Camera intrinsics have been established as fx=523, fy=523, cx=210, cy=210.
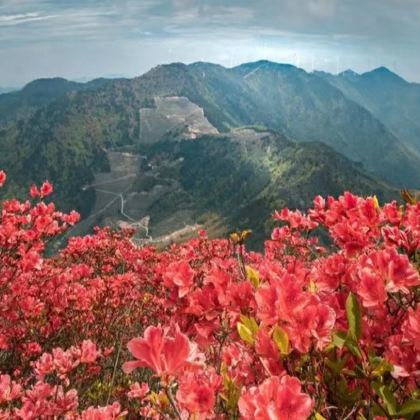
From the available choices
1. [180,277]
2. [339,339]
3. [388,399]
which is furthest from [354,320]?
[180,277]

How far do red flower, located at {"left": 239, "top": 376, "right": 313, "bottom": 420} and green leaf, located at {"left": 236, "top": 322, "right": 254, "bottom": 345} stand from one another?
614mm

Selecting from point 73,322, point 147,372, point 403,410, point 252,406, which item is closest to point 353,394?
point 403,410

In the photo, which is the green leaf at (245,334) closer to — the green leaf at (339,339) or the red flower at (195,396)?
the red flower at (195,396)

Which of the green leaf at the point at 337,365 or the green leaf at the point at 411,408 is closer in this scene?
the green leaf at the point at 411,408

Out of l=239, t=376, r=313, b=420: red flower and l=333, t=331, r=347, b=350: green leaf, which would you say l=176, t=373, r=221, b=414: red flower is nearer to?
l=239, t=376, r=313, b=420: red flower

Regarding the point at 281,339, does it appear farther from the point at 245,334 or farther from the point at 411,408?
the point at 411,408

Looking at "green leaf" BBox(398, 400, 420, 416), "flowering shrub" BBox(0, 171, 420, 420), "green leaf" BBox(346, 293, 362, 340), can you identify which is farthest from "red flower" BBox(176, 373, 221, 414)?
"green leaf" BBox(398, 400, 420, 416)

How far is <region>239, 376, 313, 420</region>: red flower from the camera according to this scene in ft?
6.87

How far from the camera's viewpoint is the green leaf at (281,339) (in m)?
2.54

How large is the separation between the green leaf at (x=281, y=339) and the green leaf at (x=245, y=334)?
0.98ft

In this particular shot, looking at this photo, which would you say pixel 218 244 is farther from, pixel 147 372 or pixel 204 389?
pixel 204 389

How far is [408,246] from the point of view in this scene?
3.65 metres

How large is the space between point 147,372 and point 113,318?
1.70 meters

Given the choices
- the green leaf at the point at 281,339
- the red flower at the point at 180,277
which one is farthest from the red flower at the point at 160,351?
the red flower at the point at 180,277
